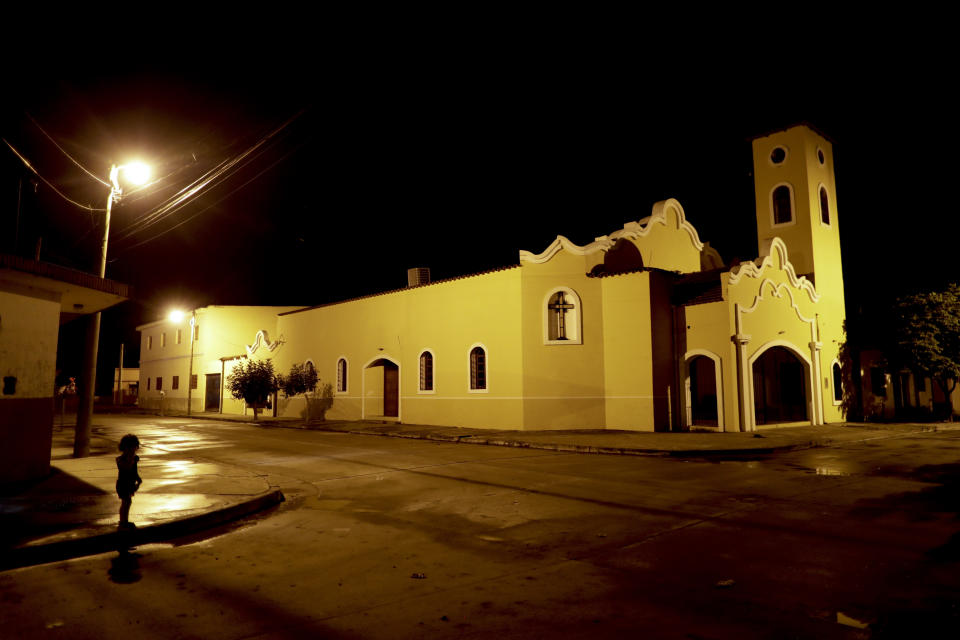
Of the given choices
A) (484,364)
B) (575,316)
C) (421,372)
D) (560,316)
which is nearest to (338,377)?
(421,372)

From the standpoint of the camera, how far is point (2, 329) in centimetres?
979

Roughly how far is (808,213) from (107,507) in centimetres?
2766

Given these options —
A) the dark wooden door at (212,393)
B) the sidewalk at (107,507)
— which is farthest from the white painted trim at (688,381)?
the dark wooden door at (212,393)

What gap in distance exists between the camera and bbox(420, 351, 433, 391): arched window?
26.9 metres

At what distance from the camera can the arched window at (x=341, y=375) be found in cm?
3108

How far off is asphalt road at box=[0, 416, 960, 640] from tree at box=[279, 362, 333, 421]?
21.9m

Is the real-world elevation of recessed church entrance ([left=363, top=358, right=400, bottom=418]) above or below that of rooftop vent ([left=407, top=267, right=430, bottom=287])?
below

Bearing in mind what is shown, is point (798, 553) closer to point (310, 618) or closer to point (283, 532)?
point (310, 618)

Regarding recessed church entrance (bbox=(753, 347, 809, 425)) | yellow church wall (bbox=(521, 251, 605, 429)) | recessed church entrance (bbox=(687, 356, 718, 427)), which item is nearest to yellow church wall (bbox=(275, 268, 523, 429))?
yellow church wall (bbox=(521, 251, 605, 429))

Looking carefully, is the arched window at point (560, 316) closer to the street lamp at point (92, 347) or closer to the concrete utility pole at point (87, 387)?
the street lamp at point (92, 347)

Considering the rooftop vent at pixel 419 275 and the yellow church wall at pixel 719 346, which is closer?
the yellow church wall at pixel 719 346

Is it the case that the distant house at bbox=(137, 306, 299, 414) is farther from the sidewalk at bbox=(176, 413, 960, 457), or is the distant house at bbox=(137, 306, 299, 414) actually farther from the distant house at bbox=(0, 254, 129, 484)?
the distant house at bbox=(0, 254, 129, 484)

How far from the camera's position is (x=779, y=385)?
90.5 ft

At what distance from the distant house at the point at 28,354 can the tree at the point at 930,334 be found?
29.7 metres
